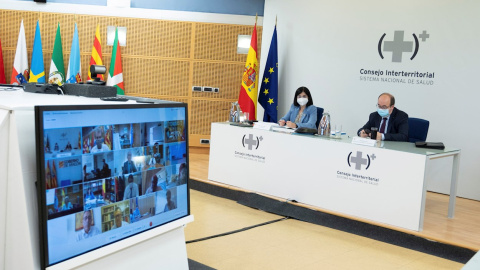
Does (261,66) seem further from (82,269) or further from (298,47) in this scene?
(82,269)

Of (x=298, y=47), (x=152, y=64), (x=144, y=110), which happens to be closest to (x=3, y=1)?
(x=152, y=64)

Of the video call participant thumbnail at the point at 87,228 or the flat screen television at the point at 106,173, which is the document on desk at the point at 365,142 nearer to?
the flat screen television at the point at 106,173

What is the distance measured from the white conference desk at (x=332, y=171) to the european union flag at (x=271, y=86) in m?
2.06

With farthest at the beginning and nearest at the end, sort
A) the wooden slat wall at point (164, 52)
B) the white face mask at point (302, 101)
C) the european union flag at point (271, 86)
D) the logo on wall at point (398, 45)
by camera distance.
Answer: the wooden slat wall at point (164, 52) < the european union flag at point (271, 86) < the logo on wall at point (398, 45) < the white face mask at point (302, 101)

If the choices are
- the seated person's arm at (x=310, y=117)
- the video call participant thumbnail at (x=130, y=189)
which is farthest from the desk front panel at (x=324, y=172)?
the video call participant thumbnail at (x=130, y=189)

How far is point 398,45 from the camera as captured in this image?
636cm

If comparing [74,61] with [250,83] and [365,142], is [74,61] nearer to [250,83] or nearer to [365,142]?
[250,83]

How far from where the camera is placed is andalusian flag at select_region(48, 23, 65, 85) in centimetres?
785

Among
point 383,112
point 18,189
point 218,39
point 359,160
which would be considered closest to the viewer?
point 18,189

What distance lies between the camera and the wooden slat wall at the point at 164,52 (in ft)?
26.2

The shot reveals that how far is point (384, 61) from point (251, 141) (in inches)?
90.7

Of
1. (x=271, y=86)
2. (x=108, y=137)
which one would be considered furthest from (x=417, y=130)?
(x=108, y=137)

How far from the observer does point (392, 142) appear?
5008 millimetres

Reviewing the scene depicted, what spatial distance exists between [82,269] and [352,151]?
10.7ft
